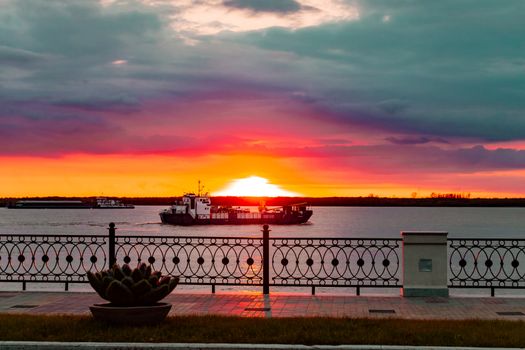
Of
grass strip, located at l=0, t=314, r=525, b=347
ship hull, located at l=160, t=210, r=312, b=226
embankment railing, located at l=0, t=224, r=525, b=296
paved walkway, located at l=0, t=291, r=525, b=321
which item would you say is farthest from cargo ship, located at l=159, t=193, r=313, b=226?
grass strip, located at l=0, t=314, r=525, b=347

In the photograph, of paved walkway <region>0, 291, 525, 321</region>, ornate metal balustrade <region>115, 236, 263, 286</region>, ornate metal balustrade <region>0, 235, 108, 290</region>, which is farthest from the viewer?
ornate metal balustrade <region>0, 235, 108, 290</region>

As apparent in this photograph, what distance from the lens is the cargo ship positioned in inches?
5054

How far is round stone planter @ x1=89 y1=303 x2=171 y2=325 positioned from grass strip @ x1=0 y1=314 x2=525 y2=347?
0.42 ft

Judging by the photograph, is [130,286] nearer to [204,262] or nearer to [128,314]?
[128,314]

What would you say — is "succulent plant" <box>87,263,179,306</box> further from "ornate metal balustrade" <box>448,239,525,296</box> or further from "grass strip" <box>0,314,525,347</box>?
"ornate metal balustrade" <box>448,239,525,296</box>

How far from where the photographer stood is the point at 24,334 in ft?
37.4

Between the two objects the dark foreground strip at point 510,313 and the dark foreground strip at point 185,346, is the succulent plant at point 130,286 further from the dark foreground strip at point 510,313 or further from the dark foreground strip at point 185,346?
the dark foreground strip at point 510,313

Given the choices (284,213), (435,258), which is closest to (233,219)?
(284,213)

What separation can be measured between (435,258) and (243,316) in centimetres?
572

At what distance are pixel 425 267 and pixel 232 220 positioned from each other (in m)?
119

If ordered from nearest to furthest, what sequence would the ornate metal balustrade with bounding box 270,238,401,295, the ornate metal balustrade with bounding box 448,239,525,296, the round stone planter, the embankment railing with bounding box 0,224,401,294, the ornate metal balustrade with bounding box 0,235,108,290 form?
the round stone planter < the ornate metal balustrade with bounding box 448,239,525,296 < the embankment railing with bounding box 0,224,401,294 < the ornate metal balustrade with bounding box 270,238,401,295 < the ornate metal balustrade with bounding box 0,235,108,290

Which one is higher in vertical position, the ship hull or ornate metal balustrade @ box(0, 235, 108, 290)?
the ship hull

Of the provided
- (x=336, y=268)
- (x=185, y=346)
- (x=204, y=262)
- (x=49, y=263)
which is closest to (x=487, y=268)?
(x=336, y=268)

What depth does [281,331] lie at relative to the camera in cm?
1167
